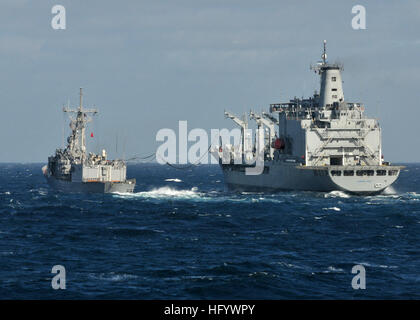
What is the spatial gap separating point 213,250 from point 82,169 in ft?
174

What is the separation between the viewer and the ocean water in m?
29.2

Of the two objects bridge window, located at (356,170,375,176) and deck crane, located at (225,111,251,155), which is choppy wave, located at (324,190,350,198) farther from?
deck crane, located at (225,111,251,155)

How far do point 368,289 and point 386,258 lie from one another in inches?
326

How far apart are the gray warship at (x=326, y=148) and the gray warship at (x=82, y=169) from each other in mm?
20038

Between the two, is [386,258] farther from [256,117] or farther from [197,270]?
[256,117]

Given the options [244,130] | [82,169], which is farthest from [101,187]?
[244,130]

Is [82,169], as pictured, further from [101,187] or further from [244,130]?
[244,130]

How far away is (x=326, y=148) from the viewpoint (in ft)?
260

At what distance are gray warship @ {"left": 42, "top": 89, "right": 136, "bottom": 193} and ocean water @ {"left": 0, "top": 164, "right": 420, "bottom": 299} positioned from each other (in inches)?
763

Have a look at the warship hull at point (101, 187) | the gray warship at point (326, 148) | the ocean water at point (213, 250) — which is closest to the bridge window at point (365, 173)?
the gray warship at point (326, 148)

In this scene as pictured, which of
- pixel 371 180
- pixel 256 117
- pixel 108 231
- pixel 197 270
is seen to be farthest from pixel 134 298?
pixel 256 117

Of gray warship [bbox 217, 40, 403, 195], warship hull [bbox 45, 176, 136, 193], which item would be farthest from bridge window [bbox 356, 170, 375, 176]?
warship hull [bbox 45, 176, 136, 193]

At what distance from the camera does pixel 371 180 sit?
75750 millimetres

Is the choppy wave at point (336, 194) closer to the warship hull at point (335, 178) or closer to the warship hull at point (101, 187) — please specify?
the warship hull at point (335, 178)
